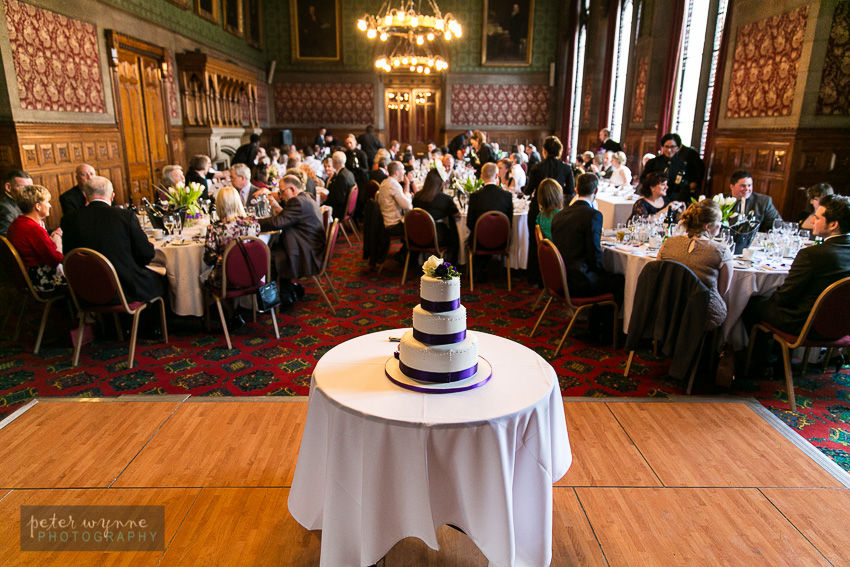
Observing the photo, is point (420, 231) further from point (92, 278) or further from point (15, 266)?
point (15, 266)

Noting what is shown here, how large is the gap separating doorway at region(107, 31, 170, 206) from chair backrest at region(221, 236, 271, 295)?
5.38 metres

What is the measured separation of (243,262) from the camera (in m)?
4.25

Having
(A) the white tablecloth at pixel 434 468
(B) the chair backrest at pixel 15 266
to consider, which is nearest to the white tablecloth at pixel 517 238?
(B) the chair backrest at pixel 15 266

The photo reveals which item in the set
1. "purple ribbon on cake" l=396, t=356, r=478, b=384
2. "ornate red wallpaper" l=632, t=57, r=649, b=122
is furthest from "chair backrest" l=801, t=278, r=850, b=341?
"ornate red wallpaper" l=632, t=57, r=649, b=122

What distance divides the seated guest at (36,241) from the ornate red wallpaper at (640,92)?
10278 millimetres

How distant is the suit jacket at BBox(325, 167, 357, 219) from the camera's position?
7367 millimetres

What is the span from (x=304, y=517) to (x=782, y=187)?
730cm

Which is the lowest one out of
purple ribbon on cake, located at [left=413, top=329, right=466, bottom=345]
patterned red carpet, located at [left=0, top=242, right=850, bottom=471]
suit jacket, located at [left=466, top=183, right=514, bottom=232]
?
patterned red carpet, located at [left=0, top=242, right=850, bottom=471]

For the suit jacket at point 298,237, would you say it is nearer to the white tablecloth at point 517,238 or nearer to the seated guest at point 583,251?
the white tablecloth at point 517,238

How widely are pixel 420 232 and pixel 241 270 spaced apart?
222 cm

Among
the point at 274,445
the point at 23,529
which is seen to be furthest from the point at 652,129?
the point at 23,529

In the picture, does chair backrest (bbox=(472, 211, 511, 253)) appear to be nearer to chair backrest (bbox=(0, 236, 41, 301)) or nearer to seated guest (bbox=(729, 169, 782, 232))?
seated guest (bbox=(729, 169, 782, 232))

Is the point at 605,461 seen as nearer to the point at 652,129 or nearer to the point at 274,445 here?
the point at 274,445

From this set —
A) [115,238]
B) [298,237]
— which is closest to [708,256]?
[298,237]
